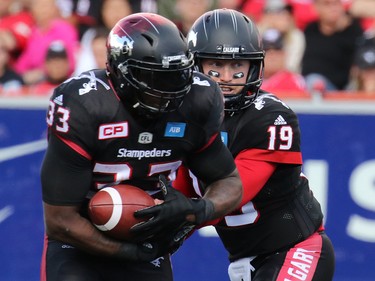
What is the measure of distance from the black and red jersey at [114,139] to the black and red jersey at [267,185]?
15.1 inches

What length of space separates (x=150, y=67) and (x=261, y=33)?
18.0ft

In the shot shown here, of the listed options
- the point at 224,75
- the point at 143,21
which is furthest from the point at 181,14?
the point at 143,21

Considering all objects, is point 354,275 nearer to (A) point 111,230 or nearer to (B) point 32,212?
(B) point 32,212

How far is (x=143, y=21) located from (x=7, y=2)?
6759 millimetres

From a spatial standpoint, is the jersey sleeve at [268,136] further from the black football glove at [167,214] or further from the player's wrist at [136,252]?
the player's wrist at [136,252]

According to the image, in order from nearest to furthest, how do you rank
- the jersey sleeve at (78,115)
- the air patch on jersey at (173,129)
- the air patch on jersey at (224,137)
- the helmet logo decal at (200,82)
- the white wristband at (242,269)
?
the jersey sleeve at (78,115) < the air patch on jersey at (173,129) < the helmet logo decal at (200,82) < the air patch on jersey at (224,137) < the white wristband at (242,269)

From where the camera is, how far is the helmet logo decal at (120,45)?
14.4 ft

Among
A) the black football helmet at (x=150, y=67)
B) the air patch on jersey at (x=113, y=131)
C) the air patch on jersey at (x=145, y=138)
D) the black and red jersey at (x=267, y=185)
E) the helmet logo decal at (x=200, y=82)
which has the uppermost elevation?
the black football helmet at (x=150, y=67)

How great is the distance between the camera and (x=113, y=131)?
438cm

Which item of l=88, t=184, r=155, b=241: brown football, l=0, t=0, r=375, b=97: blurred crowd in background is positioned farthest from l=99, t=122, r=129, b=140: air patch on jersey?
l=0, t=0, r=375, b=97: blurred crowd in background

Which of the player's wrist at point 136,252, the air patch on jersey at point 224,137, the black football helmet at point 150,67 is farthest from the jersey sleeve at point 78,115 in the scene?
the air patch on jersey at point 224,137

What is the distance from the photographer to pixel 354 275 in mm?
7574

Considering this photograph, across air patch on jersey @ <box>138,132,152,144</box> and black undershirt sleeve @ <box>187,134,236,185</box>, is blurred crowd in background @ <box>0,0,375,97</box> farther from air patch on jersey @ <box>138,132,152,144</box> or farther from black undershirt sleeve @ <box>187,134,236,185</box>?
air patch on jersey @ <box>138,132,152,144</box>

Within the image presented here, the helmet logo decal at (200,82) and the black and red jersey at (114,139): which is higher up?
the helmet logo decal at (200,82)
